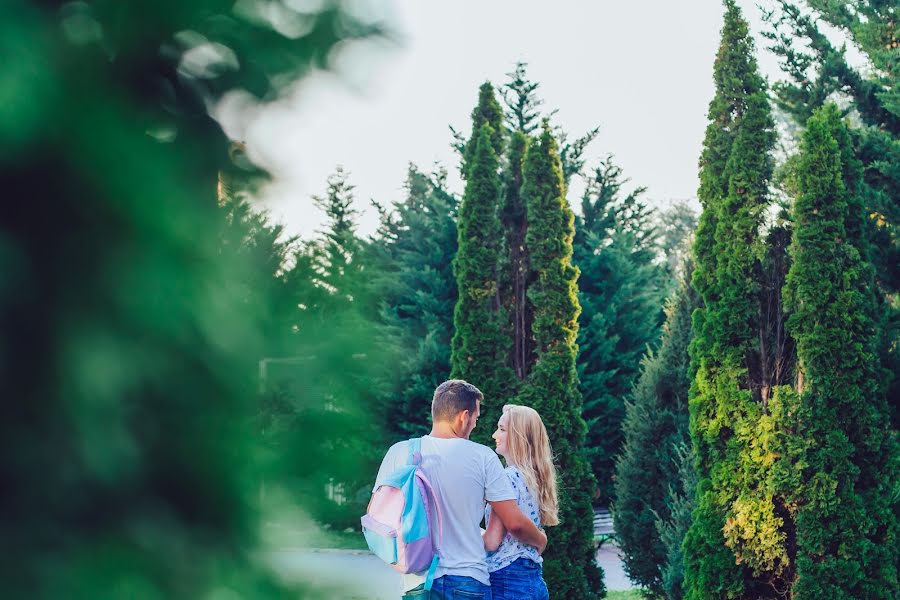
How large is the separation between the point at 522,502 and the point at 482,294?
7.90 metres

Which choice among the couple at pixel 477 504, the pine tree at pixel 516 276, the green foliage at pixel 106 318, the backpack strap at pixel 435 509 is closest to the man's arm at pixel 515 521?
the couple at pixel 477 504

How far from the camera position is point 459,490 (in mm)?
4277

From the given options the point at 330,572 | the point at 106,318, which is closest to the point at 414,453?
the point at 330,572

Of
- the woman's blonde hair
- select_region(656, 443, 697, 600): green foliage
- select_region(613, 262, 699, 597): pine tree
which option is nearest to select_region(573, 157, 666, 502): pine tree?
select_region(613, 262, 699, 597): pine tree

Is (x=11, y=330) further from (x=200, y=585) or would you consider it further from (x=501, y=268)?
(x=501, y=268)

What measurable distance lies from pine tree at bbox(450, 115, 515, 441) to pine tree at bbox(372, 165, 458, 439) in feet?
15.9

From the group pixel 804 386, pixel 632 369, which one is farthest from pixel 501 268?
pixel 632 369

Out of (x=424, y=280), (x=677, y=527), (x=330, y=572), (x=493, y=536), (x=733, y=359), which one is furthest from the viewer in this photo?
(x=424, y=280)

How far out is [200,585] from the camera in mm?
563

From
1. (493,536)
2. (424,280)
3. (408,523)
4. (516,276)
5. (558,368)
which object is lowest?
(493,536)

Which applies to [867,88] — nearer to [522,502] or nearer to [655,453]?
[655,453]

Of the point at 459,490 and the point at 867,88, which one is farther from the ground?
the point at 867,88

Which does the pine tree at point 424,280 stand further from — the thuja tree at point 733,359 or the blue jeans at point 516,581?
the blue jeans at point 516,581

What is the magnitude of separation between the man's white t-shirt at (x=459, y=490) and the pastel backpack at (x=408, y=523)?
0.04 meters
